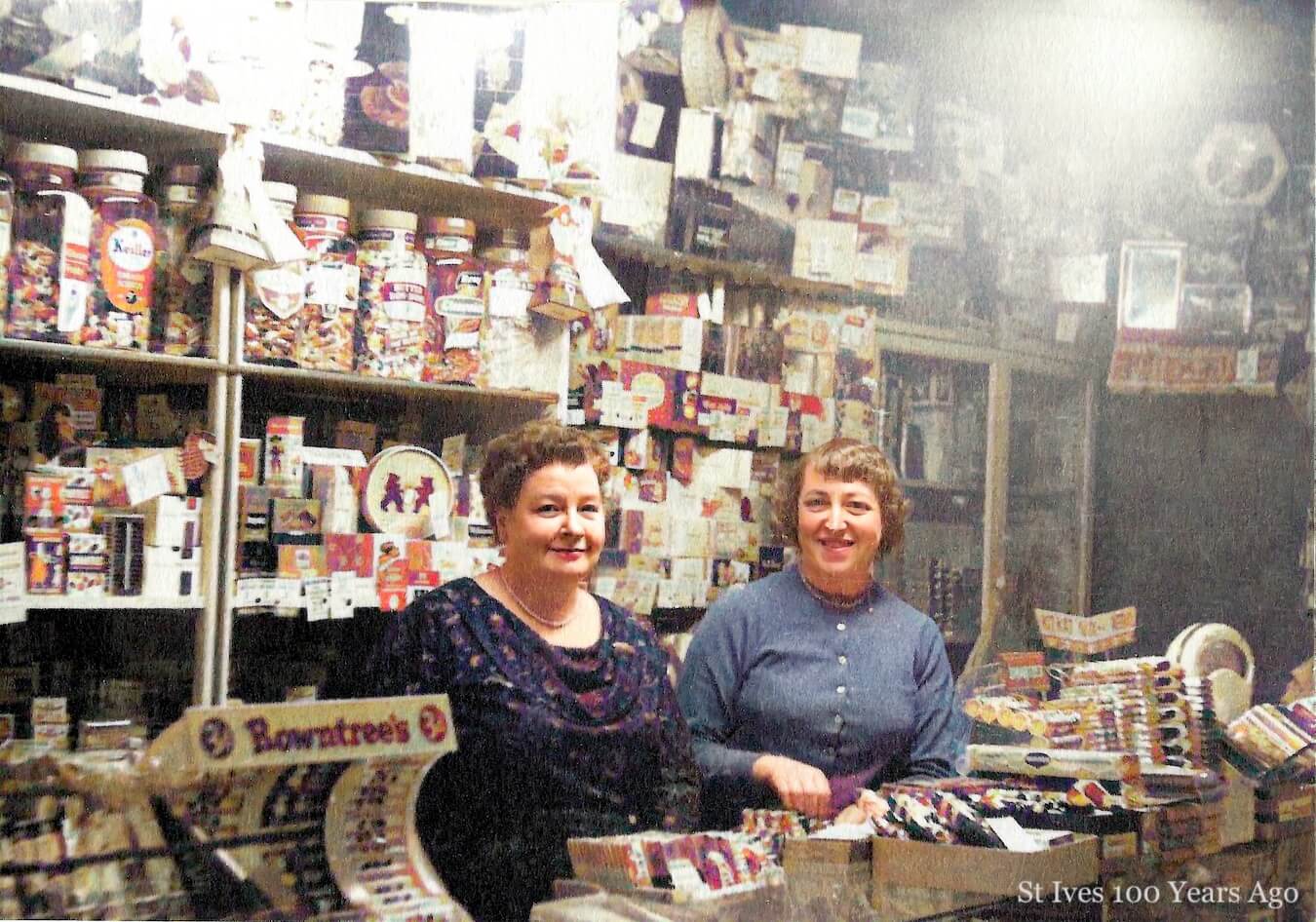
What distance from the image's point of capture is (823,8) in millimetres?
3023

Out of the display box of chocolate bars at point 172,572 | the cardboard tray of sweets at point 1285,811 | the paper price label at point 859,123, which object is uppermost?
the paper price label at point 859,123

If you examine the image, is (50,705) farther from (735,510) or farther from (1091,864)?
(1091,864)

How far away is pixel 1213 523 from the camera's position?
126 inches

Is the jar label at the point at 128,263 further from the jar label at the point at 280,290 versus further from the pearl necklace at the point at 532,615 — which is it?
the pearl necklace at the point at 532,615

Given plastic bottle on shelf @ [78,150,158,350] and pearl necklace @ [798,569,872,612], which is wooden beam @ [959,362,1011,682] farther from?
plastic bottle on shelf @ [78,150,158,350]

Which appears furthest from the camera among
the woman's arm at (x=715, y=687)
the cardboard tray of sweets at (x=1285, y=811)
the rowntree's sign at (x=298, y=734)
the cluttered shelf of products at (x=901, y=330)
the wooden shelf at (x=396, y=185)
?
the cluttered shelf of products at (x=901, y=330)

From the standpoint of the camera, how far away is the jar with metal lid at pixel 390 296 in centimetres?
261

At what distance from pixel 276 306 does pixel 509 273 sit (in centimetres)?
48

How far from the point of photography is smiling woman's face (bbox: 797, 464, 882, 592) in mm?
2775

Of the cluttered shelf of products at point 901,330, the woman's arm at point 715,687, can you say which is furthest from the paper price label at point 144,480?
the cluttered shelf of products at point 901,330

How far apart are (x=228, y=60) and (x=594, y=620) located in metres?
1.13

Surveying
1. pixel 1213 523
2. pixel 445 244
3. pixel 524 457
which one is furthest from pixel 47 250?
pixel 1213 523

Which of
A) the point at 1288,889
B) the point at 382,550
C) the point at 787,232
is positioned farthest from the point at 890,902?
the point at 787,232

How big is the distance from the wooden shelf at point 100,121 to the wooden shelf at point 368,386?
38cm
